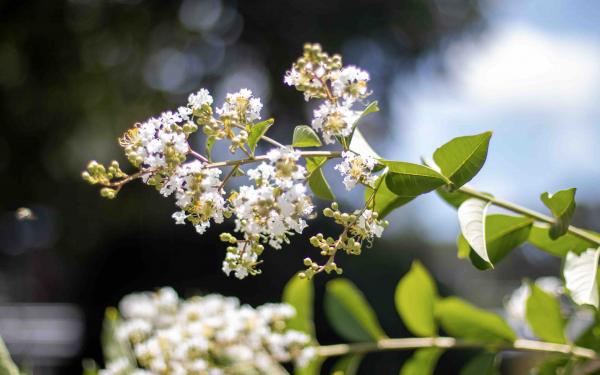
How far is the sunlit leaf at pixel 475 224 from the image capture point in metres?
0.56

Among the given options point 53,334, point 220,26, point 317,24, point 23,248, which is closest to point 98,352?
point 53,334

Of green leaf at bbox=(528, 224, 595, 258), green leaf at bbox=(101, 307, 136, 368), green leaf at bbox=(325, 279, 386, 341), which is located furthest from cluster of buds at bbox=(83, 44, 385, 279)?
green leaf at bbox=(101, 307, 136, 368)

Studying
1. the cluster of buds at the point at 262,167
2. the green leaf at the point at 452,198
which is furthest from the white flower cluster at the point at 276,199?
the green leaf at the point at 452,198

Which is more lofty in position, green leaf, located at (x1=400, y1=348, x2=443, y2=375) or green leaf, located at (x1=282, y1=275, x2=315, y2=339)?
green leaf, located at (x1=400, y1=348, x2=443, y2=375)

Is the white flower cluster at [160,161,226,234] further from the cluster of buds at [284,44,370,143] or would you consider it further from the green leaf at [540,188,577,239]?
the green leaf at [540,188,577,239]

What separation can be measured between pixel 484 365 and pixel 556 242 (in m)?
0.20

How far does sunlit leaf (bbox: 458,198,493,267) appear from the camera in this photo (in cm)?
56

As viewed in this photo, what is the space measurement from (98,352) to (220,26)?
Result: 14.4 feet

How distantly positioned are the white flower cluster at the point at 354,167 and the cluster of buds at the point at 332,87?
0.02 meters

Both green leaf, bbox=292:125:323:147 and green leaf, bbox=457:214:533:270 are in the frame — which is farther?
green leaf, bbox=457:214:533:270

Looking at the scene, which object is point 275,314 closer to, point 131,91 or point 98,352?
point 98,352

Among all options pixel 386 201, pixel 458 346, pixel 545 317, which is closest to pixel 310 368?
pixel 458 346

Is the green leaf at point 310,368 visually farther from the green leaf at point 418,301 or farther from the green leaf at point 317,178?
the green leaf at point 317,178

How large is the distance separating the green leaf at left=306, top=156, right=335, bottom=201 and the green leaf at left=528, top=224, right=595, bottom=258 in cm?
27
